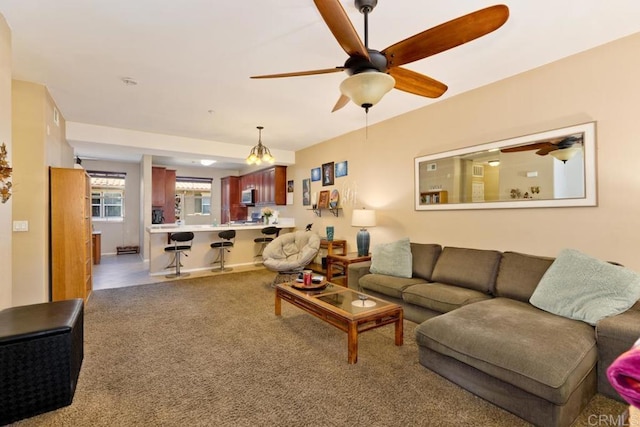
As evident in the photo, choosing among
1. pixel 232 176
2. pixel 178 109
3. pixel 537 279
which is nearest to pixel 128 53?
pixel 178 109

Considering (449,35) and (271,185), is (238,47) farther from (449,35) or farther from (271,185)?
(271,185)

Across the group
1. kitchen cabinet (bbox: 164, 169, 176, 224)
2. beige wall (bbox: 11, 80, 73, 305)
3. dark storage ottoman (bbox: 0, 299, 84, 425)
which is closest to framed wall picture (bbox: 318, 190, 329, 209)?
A: beige wall (bbox: 11, 80, 73, 305)

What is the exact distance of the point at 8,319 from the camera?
2033 mm

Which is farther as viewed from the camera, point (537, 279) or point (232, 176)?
point (232, 176)

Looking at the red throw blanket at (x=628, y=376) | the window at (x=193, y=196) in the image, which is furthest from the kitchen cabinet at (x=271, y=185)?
the red throw blanket at (x=628, y=376)

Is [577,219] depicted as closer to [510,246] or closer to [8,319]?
[510,246]

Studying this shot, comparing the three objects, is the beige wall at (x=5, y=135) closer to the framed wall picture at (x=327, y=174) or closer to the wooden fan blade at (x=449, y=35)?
the wooden fan blade at (x=449, y=35)

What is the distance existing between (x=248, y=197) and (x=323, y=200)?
3.34 metres

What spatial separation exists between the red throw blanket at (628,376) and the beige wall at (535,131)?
109 inches

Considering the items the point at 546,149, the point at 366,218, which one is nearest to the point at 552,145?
the point at 546,149

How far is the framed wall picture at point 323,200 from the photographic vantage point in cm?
594

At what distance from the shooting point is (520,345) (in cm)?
186

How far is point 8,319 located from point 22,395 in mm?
523

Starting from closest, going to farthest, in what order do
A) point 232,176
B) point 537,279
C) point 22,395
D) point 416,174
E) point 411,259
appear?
point 22,395 < point 537,279 < point 411,259 < point 416,174 < point 232,176
